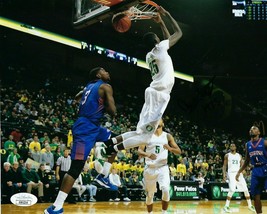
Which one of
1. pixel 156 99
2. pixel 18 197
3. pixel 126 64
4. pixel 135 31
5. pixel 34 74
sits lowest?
pixel 18 197

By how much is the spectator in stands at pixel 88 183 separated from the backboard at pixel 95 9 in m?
5.85

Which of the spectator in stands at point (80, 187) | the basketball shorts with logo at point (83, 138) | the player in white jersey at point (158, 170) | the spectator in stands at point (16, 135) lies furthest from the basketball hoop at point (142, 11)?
the spectator in stands at point (16, 135)

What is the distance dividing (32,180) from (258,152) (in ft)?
22.4

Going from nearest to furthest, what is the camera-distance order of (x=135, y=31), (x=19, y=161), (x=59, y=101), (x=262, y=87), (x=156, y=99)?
(x=156, y=99) < (x=19, y=161) < (x=59, y=101) < (x=135, y=31) < (x=262, y=87)

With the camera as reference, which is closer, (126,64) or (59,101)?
(59,101)

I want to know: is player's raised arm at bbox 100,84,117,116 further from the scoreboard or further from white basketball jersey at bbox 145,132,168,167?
the scoreboard

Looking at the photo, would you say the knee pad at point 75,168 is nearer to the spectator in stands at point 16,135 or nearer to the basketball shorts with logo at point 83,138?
the basketball shorts with logo at point 83,138

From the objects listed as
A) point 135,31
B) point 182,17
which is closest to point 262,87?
point 182,17

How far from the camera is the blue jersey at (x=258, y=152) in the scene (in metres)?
8.04

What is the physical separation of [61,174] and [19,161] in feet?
4.15

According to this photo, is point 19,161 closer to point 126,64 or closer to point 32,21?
point 32,21

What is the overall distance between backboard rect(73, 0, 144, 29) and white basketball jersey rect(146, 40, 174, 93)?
63.3 inches

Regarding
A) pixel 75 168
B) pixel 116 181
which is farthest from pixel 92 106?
pixel 116 181

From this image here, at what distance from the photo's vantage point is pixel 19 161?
1230cm
